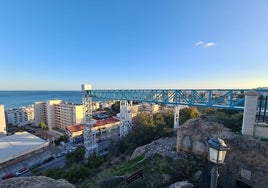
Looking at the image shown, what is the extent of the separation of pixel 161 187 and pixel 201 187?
1436mm

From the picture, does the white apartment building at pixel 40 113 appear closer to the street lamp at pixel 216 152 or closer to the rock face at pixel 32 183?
the rock face at pixel 32 183

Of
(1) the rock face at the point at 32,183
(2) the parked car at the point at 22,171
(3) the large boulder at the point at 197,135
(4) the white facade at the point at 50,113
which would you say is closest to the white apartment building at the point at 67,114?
(4) the white facade at the point at 50,113

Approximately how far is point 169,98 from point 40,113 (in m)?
44.8

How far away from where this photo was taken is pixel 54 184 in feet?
15.6

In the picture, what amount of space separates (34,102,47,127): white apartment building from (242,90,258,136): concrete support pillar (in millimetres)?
50342

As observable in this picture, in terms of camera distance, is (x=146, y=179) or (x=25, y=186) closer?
(x=25, y=186)

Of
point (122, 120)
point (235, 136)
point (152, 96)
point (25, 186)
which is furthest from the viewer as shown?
point (122, 120)

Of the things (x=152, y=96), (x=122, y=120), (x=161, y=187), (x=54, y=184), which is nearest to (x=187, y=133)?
(x=161, y=187)

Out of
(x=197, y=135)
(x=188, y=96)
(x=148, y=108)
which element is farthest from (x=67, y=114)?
(x=197, y=135)

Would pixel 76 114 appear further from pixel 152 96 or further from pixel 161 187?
pixel 161 187

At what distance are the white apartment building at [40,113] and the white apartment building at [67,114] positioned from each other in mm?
5107

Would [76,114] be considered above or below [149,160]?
below

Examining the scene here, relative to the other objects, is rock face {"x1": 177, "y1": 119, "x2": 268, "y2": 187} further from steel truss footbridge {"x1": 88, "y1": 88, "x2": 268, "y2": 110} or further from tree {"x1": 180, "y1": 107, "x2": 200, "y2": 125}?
tree {"x1": 180, "y1": 107, "x2": 200, "y2": 125}

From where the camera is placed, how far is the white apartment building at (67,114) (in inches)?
1581
